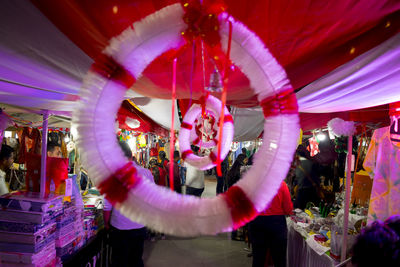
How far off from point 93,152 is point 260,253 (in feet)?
9.12

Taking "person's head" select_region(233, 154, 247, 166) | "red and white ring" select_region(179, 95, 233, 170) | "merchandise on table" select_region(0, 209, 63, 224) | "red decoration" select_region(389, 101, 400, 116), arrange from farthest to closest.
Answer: "person's head" select_region(233, 154, 247, 166) → "red decoration" select_region(389, 101, 400, 116) → "merchandise on table" select_region(0, 209, 63, 224) → "red and white ring" select_region(179, 95, 233, 170)

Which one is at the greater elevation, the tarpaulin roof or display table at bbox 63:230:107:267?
the tarpaulin roof

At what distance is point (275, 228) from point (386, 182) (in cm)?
138

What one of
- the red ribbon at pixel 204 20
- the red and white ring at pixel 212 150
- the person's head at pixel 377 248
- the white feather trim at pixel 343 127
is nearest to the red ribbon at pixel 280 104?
the red ribbon at pixel 204 20

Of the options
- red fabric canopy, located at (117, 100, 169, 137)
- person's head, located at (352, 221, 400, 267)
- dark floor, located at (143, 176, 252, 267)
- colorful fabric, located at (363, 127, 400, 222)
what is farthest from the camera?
red fabric canopy, located at (117, 100, 169, 137)

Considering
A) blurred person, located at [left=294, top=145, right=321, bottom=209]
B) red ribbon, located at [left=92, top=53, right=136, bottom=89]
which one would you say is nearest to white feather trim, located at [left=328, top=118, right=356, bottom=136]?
blurred person, located at [left=294, top=145, right=321, bottom=209]

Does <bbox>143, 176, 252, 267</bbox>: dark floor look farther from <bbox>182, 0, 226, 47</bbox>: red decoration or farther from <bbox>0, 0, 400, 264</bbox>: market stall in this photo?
<bbox>182, 0, 226, 47</bbox>: red decoration

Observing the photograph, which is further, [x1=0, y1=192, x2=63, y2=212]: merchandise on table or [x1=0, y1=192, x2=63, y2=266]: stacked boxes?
[x1=0, y1=192, x2=63, y2=212]: merchandise on table

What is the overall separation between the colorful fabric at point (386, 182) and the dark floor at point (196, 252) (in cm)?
222

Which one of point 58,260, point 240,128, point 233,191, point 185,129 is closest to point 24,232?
point 58,260

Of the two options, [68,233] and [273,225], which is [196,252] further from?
[68,233]

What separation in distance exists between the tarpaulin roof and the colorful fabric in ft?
2.85

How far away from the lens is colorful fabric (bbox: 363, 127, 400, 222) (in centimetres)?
246

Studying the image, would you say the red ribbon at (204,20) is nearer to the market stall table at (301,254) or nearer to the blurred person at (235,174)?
the market stall table at (301,254)
